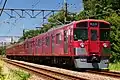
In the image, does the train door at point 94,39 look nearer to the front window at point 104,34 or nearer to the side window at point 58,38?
the front window at point 104,34

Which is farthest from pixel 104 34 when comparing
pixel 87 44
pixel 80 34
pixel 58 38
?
pixel 58 38

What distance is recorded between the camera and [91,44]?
67.6ft

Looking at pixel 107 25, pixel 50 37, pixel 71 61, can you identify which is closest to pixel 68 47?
pixel 71 61

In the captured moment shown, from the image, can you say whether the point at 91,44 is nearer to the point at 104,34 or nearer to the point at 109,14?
the point at 104,34

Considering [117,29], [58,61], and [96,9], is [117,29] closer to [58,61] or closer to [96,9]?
[58,61]

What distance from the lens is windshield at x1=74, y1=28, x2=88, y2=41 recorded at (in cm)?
2047

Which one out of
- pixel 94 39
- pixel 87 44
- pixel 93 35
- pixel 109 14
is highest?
pixel 109 14

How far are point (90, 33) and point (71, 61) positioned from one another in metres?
→ 1.86

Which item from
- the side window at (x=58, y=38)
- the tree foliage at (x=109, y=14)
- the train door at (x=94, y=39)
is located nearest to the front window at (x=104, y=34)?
the train door at (x=94, y=39)

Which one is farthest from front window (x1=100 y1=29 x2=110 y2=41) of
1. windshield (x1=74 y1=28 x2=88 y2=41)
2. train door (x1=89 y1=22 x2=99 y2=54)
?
windshield (x1=74 y1=28 x2=88 y2=41)

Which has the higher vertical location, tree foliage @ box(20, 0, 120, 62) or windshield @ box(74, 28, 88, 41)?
tree foliage @ box(20, 0, 120, 62)

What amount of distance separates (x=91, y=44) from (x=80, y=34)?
781 mm

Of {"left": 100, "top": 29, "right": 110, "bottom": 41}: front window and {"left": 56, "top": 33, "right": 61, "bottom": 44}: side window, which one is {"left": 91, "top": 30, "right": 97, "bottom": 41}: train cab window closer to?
{"left": 100, "top": 29, "right": 110, "bottom": 41}: front window

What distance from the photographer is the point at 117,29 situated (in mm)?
32219
